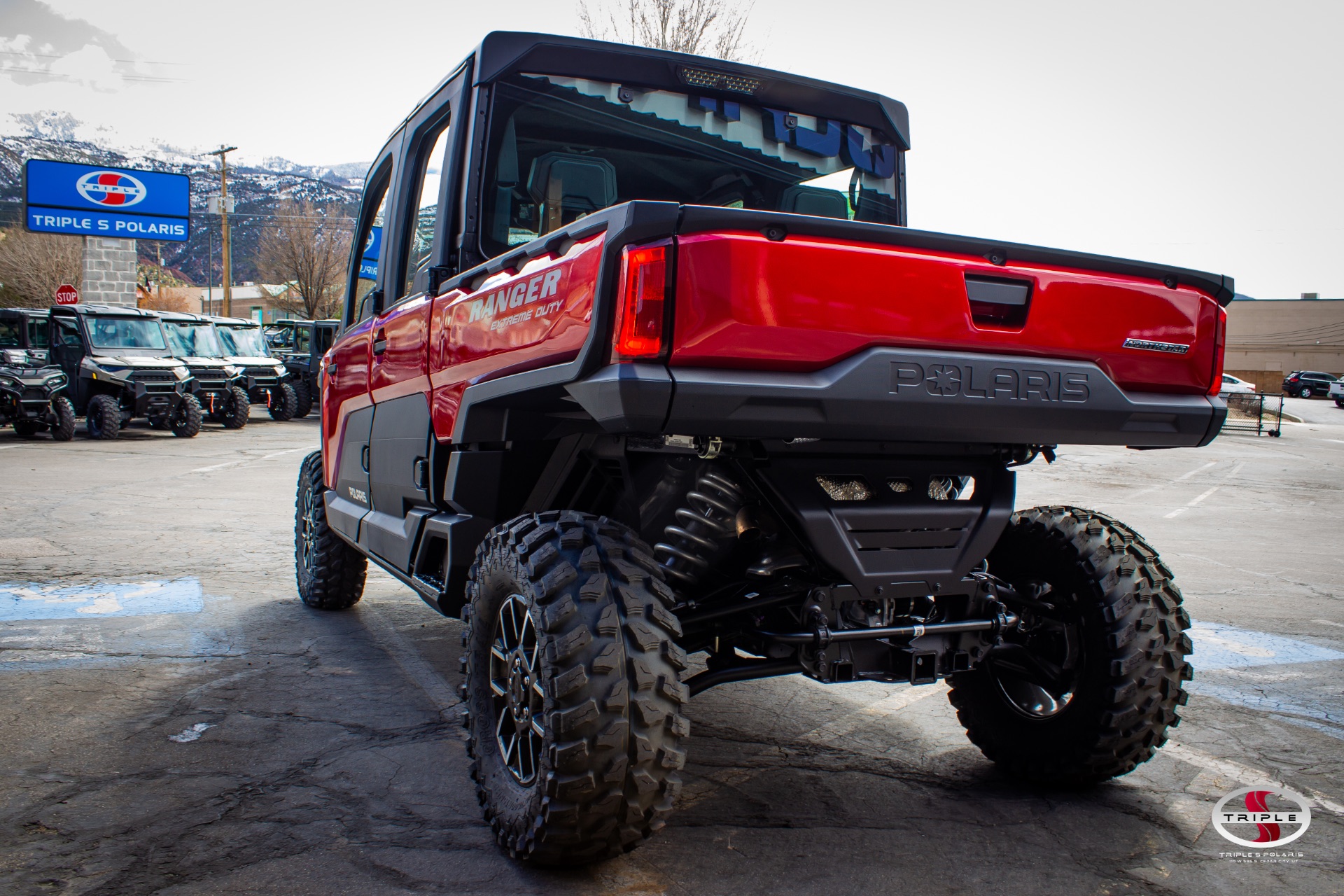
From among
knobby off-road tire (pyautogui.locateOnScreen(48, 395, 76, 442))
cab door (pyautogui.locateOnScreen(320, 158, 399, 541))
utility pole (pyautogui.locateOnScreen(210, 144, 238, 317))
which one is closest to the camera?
cab door (pyautogui.locateOnScreen(320, 158, 399, 541))

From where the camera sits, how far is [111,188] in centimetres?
3309

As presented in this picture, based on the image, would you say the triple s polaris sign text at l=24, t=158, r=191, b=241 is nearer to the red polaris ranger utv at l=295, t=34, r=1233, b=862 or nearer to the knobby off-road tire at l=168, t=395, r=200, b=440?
the knobby off-road tire at l=168, t=395, r=200, b=440

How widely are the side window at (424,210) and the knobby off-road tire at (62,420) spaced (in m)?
15.2

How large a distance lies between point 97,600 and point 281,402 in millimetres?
18472

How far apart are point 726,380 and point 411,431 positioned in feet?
6.23

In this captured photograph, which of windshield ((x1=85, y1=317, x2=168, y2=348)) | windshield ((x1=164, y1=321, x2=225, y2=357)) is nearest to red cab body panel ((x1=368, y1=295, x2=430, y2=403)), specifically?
windshield ((x1=85, y1=317, x2=168, y2=348))

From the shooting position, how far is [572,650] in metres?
2.61

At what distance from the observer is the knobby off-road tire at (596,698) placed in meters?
2.60

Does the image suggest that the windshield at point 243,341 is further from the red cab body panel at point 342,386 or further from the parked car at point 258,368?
the red cab body panel at point 342,386

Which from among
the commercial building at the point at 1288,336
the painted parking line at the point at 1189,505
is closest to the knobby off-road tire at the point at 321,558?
the painted parking line at the point at 1189,505

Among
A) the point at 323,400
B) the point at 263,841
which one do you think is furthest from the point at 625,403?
the point at 323,400

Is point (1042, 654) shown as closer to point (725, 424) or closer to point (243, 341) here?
point (725, 424)

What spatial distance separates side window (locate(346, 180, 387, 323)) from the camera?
15.7 feet

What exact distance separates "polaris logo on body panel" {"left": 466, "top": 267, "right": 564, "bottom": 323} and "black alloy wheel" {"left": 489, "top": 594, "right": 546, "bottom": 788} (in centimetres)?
82
